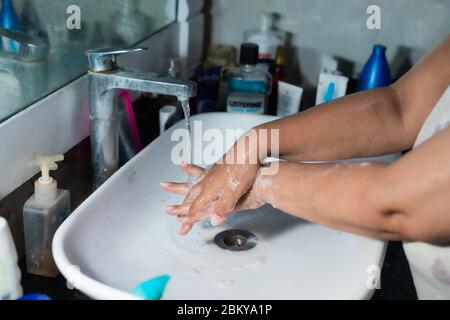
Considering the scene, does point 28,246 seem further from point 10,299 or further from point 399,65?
point 399,65

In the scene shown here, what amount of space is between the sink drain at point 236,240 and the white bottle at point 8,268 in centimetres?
32

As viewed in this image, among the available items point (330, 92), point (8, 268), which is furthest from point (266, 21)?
point (8, 268)

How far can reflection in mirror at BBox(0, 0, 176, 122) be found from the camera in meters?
0.86

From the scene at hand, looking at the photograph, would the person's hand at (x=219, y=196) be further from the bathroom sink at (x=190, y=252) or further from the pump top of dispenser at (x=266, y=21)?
the pump top of dispenser at (x=266, y=21)

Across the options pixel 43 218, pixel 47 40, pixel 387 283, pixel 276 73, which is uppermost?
pixel 47 40

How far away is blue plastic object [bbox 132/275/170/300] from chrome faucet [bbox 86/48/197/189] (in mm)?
267

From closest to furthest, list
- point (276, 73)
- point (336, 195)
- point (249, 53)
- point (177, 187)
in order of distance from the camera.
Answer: point (336, 195)
point (177, 187)
point (249, 53)
point (276, 73)

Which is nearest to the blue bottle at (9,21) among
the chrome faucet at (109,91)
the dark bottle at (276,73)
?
the chrome faucet at (109,91)

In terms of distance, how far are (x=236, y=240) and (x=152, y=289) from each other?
225mm

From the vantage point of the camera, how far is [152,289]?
74 cm

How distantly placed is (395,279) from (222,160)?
0.34 m

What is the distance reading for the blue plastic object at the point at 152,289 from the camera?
0.72 metres

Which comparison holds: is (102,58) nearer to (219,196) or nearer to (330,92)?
(219,196)

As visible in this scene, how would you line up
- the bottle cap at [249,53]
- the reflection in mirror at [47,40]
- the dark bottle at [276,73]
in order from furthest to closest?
the dark bottle at [276,73] < the bottle cap at [249,53] < the reflection in mirror at [47,40]
